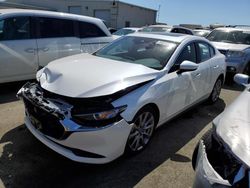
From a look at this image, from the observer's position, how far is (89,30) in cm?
648

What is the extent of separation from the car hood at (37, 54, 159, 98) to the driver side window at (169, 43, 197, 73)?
0.50m

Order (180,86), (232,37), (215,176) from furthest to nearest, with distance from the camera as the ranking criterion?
1. (232,37)
2. (180,86)
3. (215,176)

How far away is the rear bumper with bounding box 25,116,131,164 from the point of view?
8.74ft

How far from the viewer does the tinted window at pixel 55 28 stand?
5695mm

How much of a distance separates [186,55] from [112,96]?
6.04 feet

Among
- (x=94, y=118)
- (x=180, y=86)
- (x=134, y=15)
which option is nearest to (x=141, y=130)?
(x=94, y=118)

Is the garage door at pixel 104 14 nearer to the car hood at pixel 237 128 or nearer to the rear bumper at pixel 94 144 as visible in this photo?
the rear bumper at pixel 94 144

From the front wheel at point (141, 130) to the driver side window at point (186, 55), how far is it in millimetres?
809

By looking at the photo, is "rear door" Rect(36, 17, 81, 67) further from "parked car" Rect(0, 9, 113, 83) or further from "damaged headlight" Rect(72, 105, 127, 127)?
"damaged headlight" Rect(72, 105, 127, 127)

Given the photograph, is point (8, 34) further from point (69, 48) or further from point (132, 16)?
point (132, 16)

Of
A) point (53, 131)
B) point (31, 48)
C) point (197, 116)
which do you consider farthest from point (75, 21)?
point (53, 131)

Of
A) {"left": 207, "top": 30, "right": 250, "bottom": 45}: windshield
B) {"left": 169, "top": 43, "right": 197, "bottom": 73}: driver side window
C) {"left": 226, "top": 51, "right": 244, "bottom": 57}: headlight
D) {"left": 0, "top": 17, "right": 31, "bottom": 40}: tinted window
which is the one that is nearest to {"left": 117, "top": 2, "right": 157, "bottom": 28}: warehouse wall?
{"left": 207, "top": 30, "right": 250, "bottom": 45}: windshield

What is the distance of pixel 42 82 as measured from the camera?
128 inches

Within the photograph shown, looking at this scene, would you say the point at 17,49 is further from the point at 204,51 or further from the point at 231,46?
the point at 231,46
